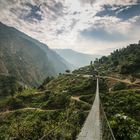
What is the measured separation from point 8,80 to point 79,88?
71.8 meters

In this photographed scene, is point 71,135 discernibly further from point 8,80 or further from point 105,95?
point 8,80

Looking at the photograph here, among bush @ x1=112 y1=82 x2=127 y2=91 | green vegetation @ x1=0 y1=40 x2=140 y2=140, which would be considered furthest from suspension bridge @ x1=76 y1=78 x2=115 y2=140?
bush @ x1=112 y1=82 x2=127 y2=91

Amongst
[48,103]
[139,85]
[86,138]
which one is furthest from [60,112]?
[86,138]

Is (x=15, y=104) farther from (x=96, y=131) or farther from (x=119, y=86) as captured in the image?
(x=96, y=131)

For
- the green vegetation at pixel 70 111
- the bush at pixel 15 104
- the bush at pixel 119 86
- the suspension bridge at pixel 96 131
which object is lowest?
the bush at pixel 15 104

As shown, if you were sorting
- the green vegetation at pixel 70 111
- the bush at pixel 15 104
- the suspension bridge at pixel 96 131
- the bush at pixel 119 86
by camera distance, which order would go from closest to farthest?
1. the suspension bridge at pixel 96 131
2. the green vegetation at pixel 70 111
3. the bush at pixel 119 86
4. the bush at pixel 15 104

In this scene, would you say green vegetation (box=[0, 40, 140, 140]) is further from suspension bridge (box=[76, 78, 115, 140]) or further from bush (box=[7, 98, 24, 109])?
suspension bridge (box=[76, 78, 115, 140])

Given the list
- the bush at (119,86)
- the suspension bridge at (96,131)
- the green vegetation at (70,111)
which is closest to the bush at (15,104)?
the green vegetation at (70,111)

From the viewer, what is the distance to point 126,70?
11481 cm

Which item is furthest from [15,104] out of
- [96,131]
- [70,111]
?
[96,131]

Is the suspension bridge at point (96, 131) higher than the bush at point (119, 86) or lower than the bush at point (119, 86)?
lower

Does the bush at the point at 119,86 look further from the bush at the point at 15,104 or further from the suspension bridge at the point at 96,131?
the suspension bridge at the point at 96,131

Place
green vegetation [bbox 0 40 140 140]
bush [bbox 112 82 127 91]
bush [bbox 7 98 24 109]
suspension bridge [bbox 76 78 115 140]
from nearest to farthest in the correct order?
suspension bridge [bbox 76 78 115 140], green vegetation [bbox 0 40 140 140], bush [bbox 112 82 127 91], bush [bbox 7 98 24 109]

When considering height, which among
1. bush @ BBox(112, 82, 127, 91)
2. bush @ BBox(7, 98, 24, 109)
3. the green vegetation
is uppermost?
bush @ BBox(112, 82, 127, 91)
